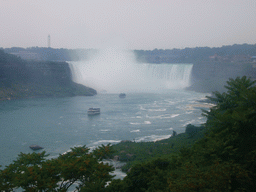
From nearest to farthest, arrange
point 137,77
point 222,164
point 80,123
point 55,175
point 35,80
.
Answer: point 222,164 → point 55,175 → point 80,123 → point 35,80 → point 137,77

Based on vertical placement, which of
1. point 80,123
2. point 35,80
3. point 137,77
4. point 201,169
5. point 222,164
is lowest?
point 80,123

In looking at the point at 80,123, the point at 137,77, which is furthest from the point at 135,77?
the point at 80,123

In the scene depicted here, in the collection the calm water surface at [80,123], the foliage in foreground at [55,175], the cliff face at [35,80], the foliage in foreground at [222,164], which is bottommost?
the calm water surface at [80,123]

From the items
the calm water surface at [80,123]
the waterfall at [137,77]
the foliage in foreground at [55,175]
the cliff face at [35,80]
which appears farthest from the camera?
the waterfall at [137,77]

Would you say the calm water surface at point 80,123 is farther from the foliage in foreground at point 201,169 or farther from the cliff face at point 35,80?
the foliage in foreground at point 201,169

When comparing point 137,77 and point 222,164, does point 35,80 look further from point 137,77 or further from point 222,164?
point 222,164

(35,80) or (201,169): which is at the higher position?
(201,169)

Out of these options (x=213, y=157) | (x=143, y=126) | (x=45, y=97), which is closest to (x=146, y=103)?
(x=143, y=126)

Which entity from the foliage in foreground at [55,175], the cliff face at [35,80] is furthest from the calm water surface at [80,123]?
the foliage in foreground at [55,175]

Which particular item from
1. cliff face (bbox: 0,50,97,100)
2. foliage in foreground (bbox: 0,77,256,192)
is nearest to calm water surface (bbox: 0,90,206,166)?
cliff face (bbox: 0,50,97,100)
